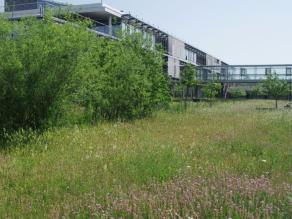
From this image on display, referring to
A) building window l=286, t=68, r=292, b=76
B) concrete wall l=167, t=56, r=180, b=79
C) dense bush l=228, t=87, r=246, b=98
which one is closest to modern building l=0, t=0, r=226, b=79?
concrete wall l=167, t=56, r=180, b=79

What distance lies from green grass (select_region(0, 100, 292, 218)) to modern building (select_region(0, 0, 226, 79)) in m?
6.88

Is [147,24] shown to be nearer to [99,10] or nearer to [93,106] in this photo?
[99,10]

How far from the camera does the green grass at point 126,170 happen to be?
202 inches

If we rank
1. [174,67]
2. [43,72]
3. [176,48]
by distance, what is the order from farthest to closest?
[176,48], [174,67], [43,72]

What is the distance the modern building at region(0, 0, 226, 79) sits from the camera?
3163cm

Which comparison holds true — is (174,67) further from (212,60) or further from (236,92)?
(212,60)

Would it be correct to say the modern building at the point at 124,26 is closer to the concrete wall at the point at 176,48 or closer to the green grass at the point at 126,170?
the concrete wall at the point at 176,48

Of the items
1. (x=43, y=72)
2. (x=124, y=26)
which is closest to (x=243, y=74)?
(x=124, y=26)

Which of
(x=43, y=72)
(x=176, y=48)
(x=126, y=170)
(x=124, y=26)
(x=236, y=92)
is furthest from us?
(x=236, y=92)

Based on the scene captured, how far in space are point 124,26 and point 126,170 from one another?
134 ft

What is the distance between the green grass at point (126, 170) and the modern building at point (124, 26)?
6.88m

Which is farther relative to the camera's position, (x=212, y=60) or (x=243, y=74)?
(x=212, y=60)

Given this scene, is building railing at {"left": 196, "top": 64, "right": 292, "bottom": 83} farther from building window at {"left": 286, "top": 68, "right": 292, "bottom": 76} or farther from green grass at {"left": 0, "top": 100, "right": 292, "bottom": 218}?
green grass at {"left": 0, "top": 100, "right": 292, "bottom": 218}

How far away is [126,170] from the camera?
24.1ft
